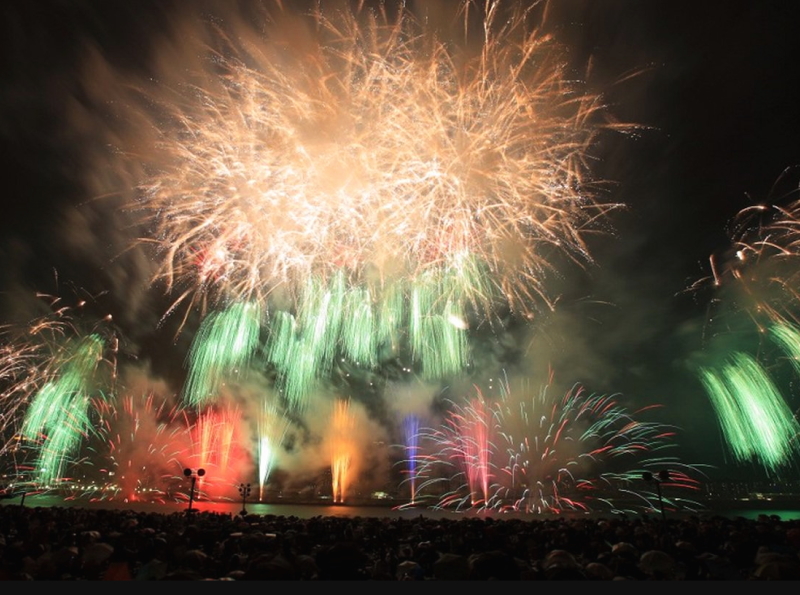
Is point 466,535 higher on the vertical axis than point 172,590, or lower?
lower

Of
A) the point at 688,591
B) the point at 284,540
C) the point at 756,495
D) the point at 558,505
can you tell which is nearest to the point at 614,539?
the point at 284,540

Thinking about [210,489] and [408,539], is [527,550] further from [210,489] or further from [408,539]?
[210,489]

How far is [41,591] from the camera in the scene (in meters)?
5.62

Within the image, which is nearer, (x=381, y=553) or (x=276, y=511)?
(x=381, y=553)

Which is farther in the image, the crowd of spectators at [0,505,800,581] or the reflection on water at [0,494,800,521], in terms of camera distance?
the reflection on water at [0,494,800,521]

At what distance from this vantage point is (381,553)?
62.5 ft

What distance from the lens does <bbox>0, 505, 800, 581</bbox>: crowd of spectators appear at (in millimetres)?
12484

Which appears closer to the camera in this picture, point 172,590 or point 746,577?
point 172,590

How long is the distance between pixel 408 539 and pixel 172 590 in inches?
770

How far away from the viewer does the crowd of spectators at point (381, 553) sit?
12484 mm

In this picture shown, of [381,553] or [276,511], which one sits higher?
[381,553]

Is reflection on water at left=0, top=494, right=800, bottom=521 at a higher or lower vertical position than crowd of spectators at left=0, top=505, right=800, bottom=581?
lower

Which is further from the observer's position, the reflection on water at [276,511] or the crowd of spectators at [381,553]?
the reflection on water at [276,511]

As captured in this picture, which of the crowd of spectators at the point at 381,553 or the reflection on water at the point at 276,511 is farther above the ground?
the crowd of spectators at the point at 381,553
